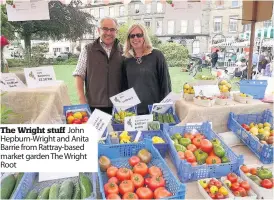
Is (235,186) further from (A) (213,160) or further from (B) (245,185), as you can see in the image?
(A) (213,160)

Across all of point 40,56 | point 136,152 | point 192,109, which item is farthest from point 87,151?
point 40,56

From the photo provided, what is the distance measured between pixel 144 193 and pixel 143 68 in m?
1.48

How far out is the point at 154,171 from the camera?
1.44m

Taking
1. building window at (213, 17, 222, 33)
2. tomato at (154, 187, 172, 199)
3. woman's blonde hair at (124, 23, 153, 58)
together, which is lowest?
tomato at (154, 187, 172, 199)

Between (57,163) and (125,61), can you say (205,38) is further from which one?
(57,163)

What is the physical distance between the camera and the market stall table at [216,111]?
220 centimetres

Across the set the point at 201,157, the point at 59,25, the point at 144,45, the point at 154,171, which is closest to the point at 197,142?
the point at 201,157

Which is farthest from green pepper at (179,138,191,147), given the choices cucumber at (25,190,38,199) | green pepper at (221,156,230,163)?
cucumber at (25,190,38,199)

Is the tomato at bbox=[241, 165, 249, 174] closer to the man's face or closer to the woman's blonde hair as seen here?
the woman's blonde hair

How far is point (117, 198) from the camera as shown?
1.23 meters

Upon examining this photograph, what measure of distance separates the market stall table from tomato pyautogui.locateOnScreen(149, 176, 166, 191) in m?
0.91

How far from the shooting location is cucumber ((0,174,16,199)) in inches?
52.4

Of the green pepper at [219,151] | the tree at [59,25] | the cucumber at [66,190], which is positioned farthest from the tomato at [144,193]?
the tree at [59,25]

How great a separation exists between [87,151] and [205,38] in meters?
19.9
